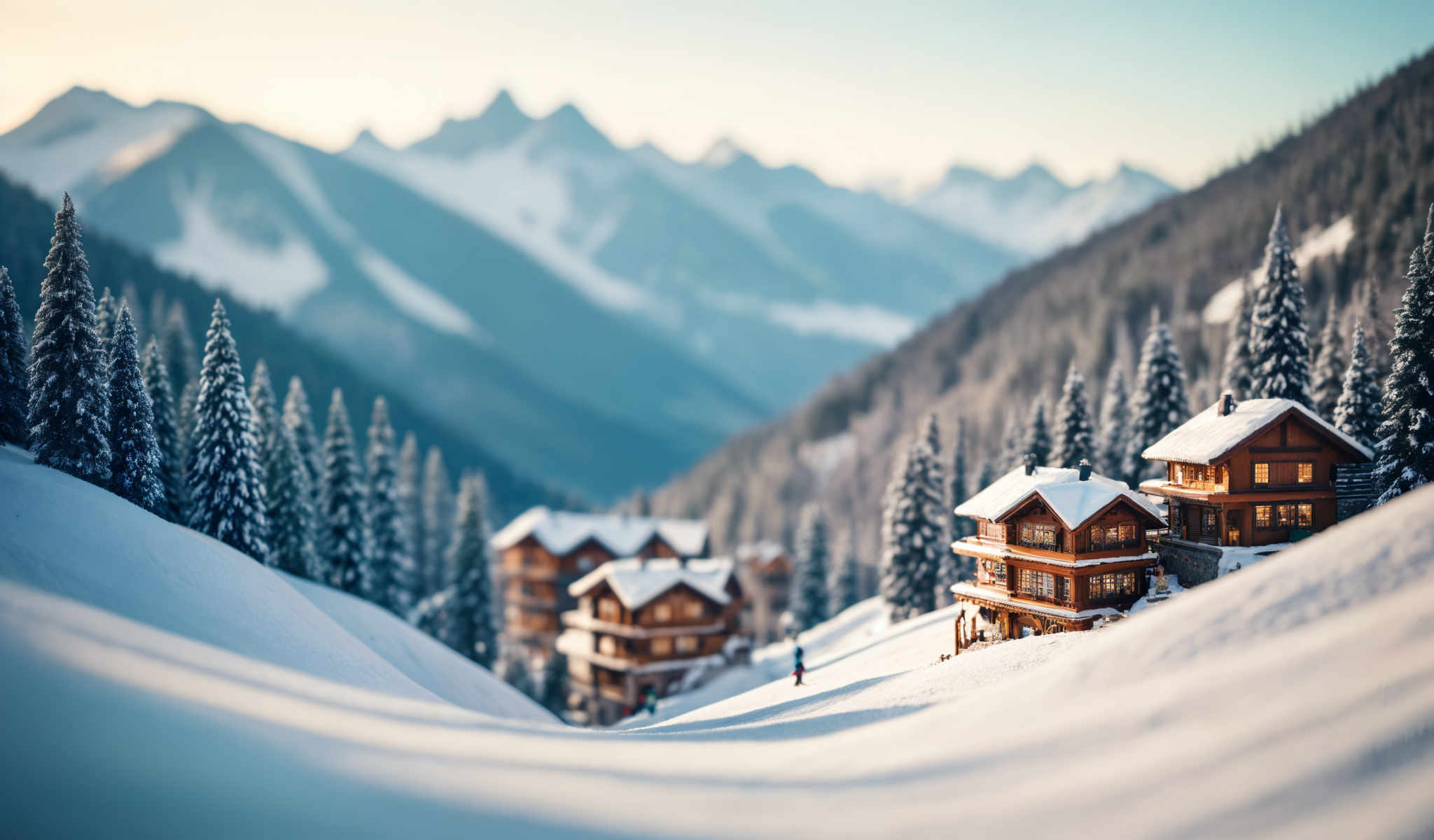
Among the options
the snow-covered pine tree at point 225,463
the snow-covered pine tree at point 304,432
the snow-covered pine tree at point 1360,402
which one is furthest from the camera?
the snow-covered pine tree at point 304,432

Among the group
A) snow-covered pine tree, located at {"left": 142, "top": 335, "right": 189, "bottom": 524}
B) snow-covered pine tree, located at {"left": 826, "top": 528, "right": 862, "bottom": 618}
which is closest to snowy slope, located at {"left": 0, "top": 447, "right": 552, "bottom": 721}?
snow-covered pine tree, located at {"left": 142, "top": 335, "right": 189, "bottom": 524}

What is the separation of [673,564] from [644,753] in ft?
139

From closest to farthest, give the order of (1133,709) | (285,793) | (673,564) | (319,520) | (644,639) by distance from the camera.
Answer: (285,793) < (1133,709) < (319,520) < (644,639) < (673,564)

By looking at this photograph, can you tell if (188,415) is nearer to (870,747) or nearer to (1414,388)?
(870,747)

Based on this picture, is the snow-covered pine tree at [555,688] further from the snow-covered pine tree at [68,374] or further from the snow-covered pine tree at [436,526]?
the snow-covered pine tree at [68,374]

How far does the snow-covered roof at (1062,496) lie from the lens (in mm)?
33406

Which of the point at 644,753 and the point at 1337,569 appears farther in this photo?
the point at 644,753

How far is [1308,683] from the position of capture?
16.3 metres

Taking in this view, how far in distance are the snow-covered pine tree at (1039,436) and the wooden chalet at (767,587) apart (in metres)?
43.8

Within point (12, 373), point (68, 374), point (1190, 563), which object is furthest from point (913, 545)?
point (12, 373)

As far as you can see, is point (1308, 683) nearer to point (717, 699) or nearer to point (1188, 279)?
point (717, 699)

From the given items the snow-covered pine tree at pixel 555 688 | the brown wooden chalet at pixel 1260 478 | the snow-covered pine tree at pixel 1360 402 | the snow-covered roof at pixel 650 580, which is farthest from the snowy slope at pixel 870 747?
the snow-covered pine tree at pixel 555 688

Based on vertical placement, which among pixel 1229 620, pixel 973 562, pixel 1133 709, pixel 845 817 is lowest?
pixel 845 817

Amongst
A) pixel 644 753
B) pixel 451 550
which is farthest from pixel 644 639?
pixel 644 753
